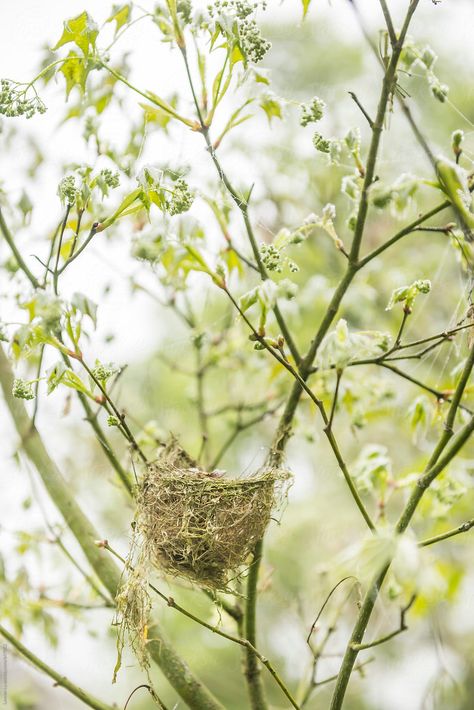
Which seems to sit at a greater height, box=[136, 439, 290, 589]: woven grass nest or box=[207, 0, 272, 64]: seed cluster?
box=[207, 0, 272, 64]: seed cluster

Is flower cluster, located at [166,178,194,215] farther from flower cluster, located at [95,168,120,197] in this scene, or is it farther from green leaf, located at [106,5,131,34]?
green leaf, located at [106,5,131,34]

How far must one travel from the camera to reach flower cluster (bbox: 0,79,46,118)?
109 cm

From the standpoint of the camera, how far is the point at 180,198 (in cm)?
109

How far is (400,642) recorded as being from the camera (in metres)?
3.99

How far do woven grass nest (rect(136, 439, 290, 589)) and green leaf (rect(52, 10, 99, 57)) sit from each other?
2.43ft

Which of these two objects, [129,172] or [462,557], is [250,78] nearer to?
[129,172]

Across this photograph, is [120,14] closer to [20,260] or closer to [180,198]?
[180,198]

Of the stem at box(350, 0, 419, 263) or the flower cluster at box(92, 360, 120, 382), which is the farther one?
the flower cluster at box(92, 360, 120, 382)

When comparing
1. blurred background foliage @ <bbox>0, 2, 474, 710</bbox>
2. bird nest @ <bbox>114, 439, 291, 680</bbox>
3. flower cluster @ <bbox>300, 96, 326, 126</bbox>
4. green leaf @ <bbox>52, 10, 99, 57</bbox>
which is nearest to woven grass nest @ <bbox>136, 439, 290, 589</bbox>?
bird nest @ <bbox>114, 439, 291, 680</bbox>

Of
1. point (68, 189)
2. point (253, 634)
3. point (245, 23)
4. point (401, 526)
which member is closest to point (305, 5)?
point (245, 23)

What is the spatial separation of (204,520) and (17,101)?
76cm

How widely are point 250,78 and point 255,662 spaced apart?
1.02 meters

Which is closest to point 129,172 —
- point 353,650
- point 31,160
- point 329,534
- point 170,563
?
point 31,160

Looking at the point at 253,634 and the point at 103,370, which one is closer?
the point at 103,370
